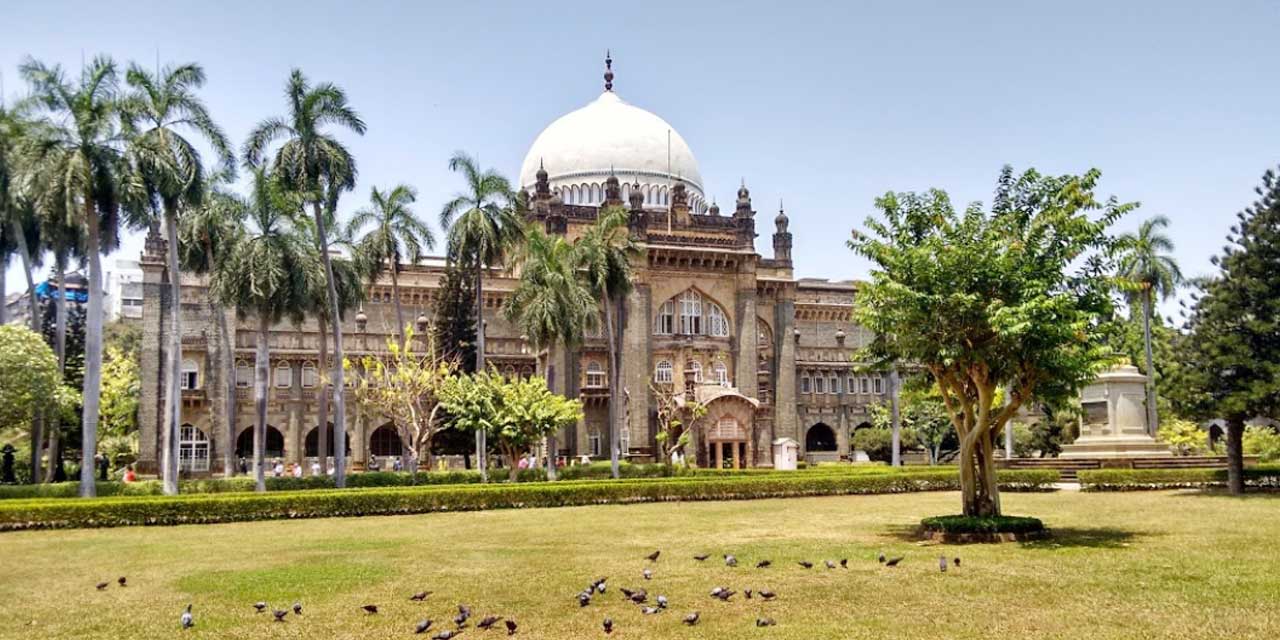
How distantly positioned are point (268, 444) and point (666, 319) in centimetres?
2262

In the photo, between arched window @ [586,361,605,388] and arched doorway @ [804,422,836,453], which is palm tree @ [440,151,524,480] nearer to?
arched window @ [586,361,605,388]

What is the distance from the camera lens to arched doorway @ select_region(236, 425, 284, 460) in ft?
187

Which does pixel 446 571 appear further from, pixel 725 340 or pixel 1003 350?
pixel 725 340

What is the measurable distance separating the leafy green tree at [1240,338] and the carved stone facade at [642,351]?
1112 inches

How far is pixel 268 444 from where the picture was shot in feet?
189

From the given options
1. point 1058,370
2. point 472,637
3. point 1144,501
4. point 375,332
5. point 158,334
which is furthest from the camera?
point 375,332

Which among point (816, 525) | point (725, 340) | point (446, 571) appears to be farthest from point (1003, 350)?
point (725, 340)

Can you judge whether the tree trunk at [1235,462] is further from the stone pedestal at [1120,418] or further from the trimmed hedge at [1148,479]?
the stone pedestal at [1120,418]

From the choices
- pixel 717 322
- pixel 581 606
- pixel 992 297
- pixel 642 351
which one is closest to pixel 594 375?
pixel 642 351

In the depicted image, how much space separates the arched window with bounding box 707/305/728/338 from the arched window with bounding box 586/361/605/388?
704 centimetres

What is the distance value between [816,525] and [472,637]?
13.8 meters

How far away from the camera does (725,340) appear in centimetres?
6194

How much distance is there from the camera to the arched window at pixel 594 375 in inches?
2312

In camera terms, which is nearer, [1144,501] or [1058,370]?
[1058,370]
